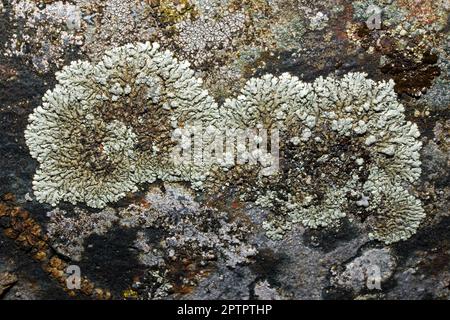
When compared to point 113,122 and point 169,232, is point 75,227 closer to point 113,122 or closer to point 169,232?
point 169,232

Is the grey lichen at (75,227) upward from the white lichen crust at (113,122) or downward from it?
downward

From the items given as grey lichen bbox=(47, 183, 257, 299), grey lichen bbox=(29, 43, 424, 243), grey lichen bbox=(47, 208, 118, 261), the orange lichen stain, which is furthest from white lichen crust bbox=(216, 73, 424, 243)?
the orange lichen stain

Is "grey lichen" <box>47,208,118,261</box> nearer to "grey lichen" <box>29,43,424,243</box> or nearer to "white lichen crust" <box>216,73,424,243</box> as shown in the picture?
"grey lichen" <box>29,43,424,243</box>

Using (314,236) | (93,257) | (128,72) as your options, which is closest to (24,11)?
(128,72)

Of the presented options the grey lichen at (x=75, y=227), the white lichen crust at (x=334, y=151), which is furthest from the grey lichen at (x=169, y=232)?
the white lichen crust at (x=334, y=151)

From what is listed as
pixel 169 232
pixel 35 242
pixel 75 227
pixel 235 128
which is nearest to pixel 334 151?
pixel 235 128

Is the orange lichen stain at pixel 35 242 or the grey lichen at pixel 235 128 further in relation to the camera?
the orange lichen stain at pixel 35 242

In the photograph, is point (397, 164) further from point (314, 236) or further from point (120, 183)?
point (120, 183)

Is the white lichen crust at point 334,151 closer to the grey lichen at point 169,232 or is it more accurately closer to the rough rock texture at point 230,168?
the rough rock texture at point 230,168
